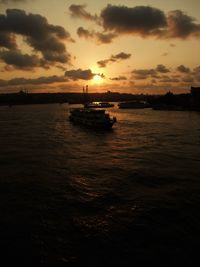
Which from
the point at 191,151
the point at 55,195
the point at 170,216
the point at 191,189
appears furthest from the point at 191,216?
the point at 191,151

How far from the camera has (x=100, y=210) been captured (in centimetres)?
2152

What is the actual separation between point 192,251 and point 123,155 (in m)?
26.3

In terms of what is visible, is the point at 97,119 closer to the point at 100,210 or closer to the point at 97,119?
the point at 97,119

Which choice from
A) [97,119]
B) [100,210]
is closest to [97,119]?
[97,119]

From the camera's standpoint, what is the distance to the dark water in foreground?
15.9 metres

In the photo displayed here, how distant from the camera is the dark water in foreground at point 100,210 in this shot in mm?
15938

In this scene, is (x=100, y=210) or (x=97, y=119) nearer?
(x=100, y=210)

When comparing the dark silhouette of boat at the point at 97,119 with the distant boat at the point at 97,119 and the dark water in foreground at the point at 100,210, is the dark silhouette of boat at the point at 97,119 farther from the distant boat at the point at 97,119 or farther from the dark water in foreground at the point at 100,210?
the dark water in foreground at the point at 100,210

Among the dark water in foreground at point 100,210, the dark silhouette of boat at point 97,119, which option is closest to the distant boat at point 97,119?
the dark silhouette of boat at point 97,119

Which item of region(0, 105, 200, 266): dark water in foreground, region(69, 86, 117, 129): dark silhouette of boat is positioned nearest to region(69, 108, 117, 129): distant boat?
region(69, 86, 117, 129): dark silhouette of boat

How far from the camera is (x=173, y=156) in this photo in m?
40.2

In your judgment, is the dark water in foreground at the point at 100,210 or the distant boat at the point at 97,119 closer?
the dark water in foreground at the point at 100,210

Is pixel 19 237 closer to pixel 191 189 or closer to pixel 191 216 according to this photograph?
pixel 191 216

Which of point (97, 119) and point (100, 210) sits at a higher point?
point (97, 119)
